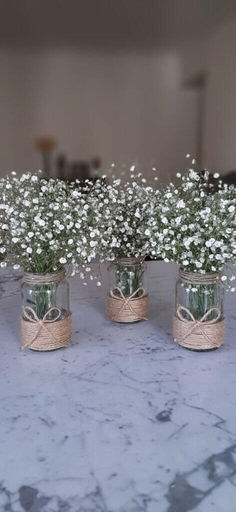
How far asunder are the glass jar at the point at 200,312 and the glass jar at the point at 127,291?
0.16m

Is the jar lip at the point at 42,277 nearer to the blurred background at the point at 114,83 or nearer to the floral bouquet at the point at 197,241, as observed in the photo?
the floral bouquet at the point at 197,241

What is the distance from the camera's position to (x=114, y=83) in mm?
3109

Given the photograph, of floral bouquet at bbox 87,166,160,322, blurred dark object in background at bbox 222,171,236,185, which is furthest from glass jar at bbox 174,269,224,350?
blurred dark object in background at bbox 222,171,236,185

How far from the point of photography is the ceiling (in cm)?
290

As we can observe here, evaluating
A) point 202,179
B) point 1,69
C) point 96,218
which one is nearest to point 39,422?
point 96,218

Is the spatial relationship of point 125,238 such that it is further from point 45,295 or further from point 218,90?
point 218,90

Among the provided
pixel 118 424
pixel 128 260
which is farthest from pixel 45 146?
pixel 118 424

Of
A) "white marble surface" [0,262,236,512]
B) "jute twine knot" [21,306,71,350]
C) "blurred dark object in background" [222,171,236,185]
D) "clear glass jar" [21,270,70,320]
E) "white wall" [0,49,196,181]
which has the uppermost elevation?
"white wall" [0,49,196,181]

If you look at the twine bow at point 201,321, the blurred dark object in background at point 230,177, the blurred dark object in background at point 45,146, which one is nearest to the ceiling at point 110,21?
the blurred dark object in background at point 45,146

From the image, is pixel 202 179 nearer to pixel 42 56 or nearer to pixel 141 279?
pixel 141 279

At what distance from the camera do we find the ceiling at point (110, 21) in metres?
2.90

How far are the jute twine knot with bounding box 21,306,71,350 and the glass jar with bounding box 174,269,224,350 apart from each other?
0.78 feet

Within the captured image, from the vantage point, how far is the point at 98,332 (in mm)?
1129

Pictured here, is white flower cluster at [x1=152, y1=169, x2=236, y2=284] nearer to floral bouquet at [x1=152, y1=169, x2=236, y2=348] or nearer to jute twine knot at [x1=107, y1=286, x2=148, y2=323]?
floral bouquet at [x1=152, y1=169, x2=236, y2=348]
